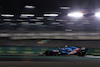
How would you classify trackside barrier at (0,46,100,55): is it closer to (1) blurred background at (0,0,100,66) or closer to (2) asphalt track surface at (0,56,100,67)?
(1) blurred background at (0,0,100,66)

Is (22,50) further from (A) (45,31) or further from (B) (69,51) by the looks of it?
(B) (69,51)

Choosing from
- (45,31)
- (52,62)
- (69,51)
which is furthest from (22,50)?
(52,62)

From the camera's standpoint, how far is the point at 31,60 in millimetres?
2836

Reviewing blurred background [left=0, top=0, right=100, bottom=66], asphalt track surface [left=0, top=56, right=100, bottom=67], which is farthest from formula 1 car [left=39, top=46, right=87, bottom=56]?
asphalt track surface [left=0, top=56, right=100, bottom=67]

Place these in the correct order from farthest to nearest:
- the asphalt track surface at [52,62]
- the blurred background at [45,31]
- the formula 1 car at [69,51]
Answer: the formula 1 car at [69,51], the blurred background at [45,31], the asphalt track surface at [52,62]

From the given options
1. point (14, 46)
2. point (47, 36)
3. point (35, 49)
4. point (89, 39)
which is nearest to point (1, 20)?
point (14, 46)

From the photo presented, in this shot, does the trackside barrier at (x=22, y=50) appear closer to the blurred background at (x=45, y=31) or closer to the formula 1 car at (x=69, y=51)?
the blurred background at (x=45, y=31)

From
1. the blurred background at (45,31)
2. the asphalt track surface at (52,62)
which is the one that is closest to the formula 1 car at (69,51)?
the blurred background at (45,31)

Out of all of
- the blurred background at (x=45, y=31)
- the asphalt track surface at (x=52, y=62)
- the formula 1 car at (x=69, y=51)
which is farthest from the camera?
the formula 1 car at (x=69, y=51)

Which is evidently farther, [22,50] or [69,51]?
[22,50]

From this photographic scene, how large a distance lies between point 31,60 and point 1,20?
4.26m

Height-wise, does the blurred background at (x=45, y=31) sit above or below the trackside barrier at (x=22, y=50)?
above

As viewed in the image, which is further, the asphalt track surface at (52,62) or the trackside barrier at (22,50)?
the trackside barrier at (22,50)

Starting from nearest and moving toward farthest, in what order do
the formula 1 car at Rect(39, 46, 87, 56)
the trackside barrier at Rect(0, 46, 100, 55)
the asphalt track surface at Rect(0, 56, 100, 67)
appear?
the asphalt track surface at Rect(0, 56, 100, 67) → the formula 1 car at Rect(39, 46, 87, 56) → the trackside barrier at Rect(0, 46, 100, 55)
